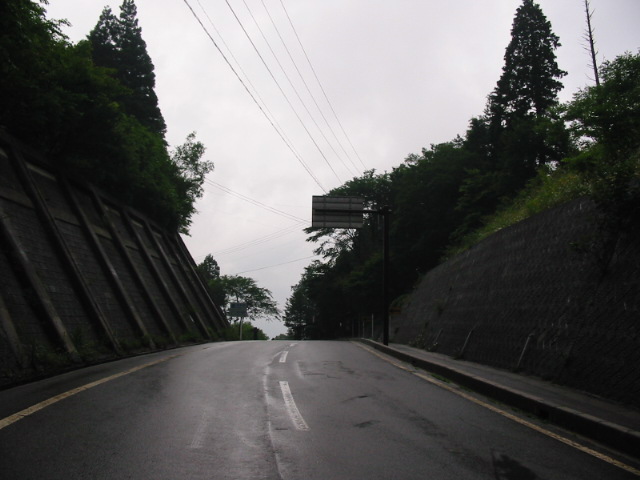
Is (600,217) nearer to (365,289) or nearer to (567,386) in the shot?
(567,386)

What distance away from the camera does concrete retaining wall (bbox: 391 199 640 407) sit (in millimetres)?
6637

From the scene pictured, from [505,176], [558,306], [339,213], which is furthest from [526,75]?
[558,306]

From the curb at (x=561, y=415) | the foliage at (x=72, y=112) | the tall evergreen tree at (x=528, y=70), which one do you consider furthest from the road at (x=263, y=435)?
the tall evergreen tree at (x=528, y=70)

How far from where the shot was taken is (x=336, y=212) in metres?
21.5

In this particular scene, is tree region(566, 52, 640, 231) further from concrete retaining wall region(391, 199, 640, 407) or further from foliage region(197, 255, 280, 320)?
foliage region(197, 255, 280, 320)

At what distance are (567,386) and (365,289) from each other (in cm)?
3183

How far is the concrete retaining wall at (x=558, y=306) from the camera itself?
664cm

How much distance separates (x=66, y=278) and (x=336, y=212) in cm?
1173

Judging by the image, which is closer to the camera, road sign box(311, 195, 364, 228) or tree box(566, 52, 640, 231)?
tree box(566, 52, 640, 231)

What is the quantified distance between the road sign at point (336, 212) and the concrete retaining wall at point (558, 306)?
6.95 metres

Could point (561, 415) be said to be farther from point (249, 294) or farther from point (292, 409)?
point (249, 294)

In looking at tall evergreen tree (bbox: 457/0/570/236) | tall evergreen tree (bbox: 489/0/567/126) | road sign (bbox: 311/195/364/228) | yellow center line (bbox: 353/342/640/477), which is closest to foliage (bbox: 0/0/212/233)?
road sign (bbox: 311/195/364/228)

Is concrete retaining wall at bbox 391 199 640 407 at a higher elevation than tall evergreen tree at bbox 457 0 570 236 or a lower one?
lower

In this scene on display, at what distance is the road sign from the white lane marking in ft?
44.6
